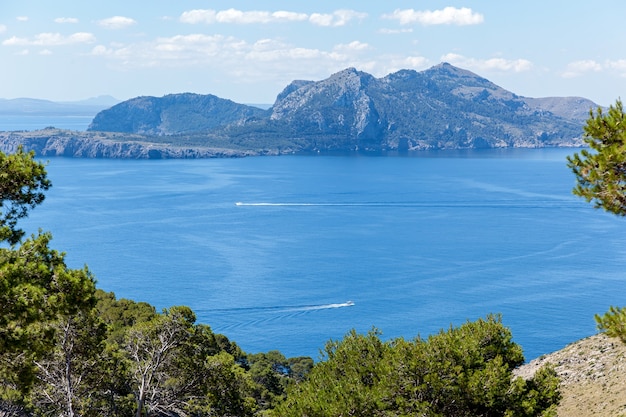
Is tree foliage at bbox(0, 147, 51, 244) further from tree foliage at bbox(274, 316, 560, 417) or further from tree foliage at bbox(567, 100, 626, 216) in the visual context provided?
tree foliage at bbox(567, 100, 626, 216)

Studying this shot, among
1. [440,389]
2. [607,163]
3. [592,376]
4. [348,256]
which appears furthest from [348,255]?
[607,163]

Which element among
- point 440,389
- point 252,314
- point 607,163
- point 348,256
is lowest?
point 252,314

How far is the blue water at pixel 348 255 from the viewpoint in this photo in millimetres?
67625

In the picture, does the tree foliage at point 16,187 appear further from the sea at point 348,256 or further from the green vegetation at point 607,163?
the sea at point 348,256

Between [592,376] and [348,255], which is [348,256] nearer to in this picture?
[348,255]

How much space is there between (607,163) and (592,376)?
1630 centimetres

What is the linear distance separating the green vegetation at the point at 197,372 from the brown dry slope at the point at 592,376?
5.68 metres

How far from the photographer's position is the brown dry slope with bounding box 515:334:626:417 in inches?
875

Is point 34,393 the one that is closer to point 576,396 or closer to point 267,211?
point 576,396

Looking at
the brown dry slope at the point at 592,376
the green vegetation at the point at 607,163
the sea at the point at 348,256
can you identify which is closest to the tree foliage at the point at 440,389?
the green vegetation at the point at 607,163

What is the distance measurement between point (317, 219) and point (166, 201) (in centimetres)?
3368

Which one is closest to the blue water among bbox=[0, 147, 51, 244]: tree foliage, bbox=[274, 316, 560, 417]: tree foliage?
bbox=[274, 316, 560, 417]: tree foliage

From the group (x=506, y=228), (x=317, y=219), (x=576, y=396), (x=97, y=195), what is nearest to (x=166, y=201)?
(x=97, y=195)

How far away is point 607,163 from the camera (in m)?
11.9
